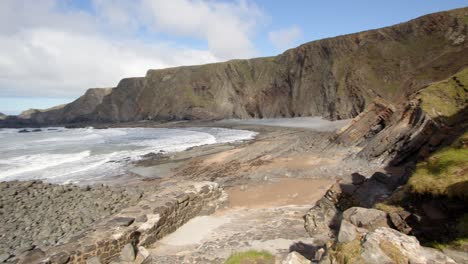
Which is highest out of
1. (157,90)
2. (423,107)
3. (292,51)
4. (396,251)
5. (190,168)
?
(292,51)

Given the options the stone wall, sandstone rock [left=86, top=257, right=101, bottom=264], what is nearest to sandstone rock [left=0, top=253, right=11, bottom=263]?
the stone wall

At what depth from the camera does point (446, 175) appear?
23.5 feet

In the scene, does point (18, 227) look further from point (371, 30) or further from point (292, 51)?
point (292, 51)

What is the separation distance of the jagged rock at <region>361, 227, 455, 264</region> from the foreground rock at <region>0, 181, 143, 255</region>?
803cm

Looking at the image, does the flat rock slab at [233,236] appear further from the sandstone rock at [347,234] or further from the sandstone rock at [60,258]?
the sandstone rock at [347,234]

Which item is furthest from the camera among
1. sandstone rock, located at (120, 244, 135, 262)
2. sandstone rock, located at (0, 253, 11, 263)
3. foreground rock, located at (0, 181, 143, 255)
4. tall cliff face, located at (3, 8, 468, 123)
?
tall cliff face, located at (3, 8, 468, 123)

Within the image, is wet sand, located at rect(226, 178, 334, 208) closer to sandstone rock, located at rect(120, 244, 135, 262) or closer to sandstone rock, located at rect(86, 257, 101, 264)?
sandstone rock, located at rect(120, 244, 135, 262)

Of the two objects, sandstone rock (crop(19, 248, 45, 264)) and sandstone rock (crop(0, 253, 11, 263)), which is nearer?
sandstone rock (crop(19, 248, 45, 264))

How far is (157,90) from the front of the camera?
94.9 m

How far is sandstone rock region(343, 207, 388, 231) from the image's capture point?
6.45 meters

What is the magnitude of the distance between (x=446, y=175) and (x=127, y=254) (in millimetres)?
7951

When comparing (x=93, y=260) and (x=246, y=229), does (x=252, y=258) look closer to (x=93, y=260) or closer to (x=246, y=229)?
(x=246, y=229)

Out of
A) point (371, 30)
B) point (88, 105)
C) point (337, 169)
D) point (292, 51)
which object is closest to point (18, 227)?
point (337, 169)

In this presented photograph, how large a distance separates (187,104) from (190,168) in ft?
216
